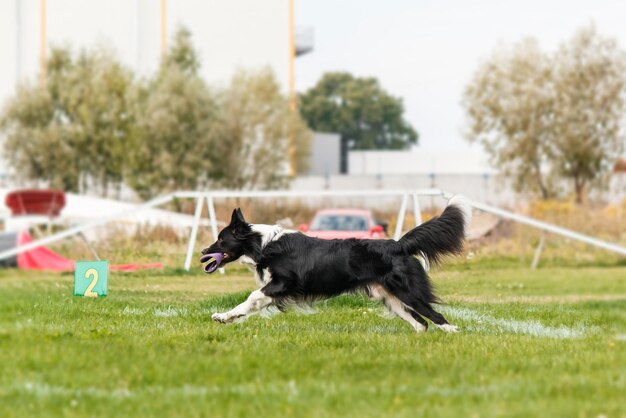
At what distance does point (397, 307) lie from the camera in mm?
9477

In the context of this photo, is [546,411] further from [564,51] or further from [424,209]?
[564,51]

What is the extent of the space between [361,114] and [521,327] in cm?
7893

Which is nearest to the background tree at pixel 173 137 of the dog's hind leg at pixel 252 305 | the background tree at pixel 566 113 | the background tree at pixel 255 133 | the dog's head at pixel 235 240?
the background tree at pixel 255 133

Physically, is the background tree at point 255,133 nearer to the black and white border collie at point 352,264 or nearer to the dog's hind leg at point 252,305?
the black and white border collie at point 352,264

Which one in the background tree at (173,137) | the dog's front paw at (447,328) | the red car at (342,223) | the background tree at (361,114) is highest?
the background tree at (361,114)

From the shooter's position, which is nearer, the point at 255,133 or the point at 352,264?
the point at 352,264

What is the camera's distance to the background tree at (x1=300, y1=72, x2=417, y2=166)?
88.0 m

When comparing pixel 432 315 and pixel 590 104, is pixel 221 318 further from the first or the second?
pixel 590 104

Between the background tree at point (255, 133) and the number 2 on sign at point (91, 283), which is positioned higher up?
the background tree at point (255, 133)

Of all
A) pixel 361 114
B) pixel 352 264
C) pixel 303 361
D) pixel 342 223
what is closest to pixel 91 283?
pixel 352 264

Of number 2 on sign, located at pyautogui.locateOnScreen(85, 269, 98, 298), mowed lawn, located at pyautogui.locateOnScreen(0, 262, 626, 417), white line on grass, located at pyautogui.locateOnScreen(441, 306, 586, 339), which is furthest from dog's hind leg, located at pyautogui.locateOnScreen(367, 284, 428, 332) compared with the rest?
number 2 on sign, located at pyautogui.locateOnScreen(85, 269, 98, 298)

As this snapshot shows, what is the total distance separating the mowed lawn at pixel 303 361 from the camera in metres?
5.86

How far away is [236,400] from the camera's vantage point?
6008mm

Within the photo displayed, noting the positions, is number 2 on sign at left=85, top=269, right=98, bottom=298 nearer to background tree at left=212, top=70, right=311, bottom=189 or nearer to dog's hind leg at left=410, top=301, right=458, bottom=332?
dog's hind leg at left=410, top=301, right=458, bottom=332
